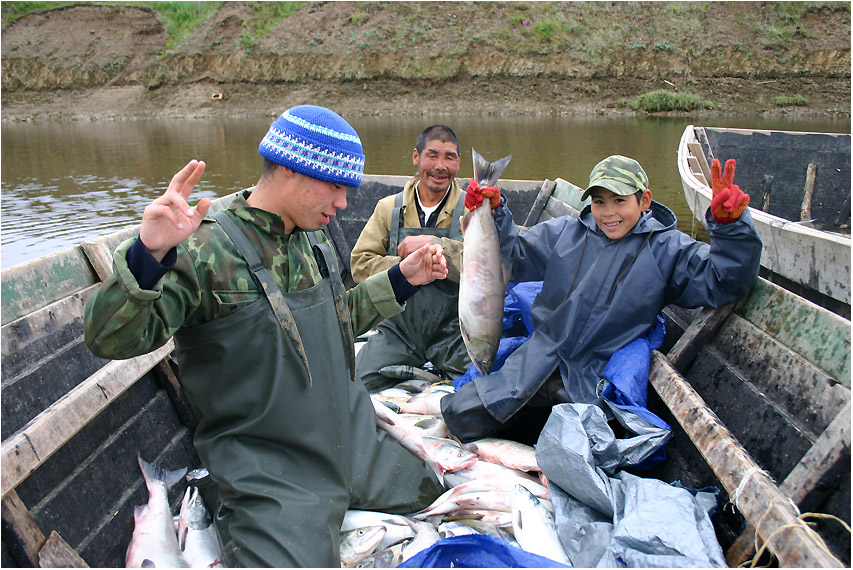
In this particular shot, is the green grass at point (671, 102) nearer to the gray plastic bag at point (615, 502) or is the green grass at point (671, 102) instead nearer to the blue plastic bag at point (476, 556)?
the gray plastic bag at point (615, 502)

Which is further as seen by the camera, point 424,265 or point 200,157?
point 200,157

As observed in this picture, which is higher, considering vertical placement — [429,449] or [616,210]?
[616,210]

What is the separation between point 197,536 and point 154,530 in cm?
23

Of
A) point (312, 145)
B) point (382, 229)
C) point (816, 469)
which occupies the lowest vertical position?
point (816, 469)

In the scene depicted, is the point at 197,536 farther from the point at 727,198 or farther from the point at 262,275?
the point at 727,198

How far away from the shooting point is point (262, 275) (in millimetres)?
2416

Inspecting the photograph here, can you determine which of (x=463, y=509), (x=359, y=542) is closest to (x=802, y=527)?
(x=463, y=509)

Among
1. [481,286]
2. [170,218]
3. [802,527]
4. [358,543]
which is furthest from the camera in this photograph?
[481,286]

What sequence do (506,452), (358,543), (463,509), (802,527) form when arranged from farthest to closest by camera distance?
(506,452), (463,509), (358,543), (802,527)

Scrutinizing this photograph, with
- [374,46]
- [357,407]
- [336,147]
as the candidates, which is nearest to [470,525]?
[357,407]

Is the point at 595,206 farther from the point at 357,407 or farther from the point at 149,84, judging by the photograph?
the point at 149,84

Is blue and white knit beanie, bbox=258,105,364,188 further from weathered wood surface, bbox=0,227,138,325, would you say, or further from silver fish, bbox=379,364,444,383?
silver fish, bbox=379,364,444,383

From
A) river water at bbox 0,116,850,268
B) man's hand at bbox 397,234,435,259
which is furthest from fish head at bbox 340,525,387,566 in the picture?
river water at bbox 0,116,850,268

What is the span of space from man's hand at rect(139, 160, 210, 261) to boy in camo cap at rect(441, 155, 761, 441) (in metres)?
1.88
